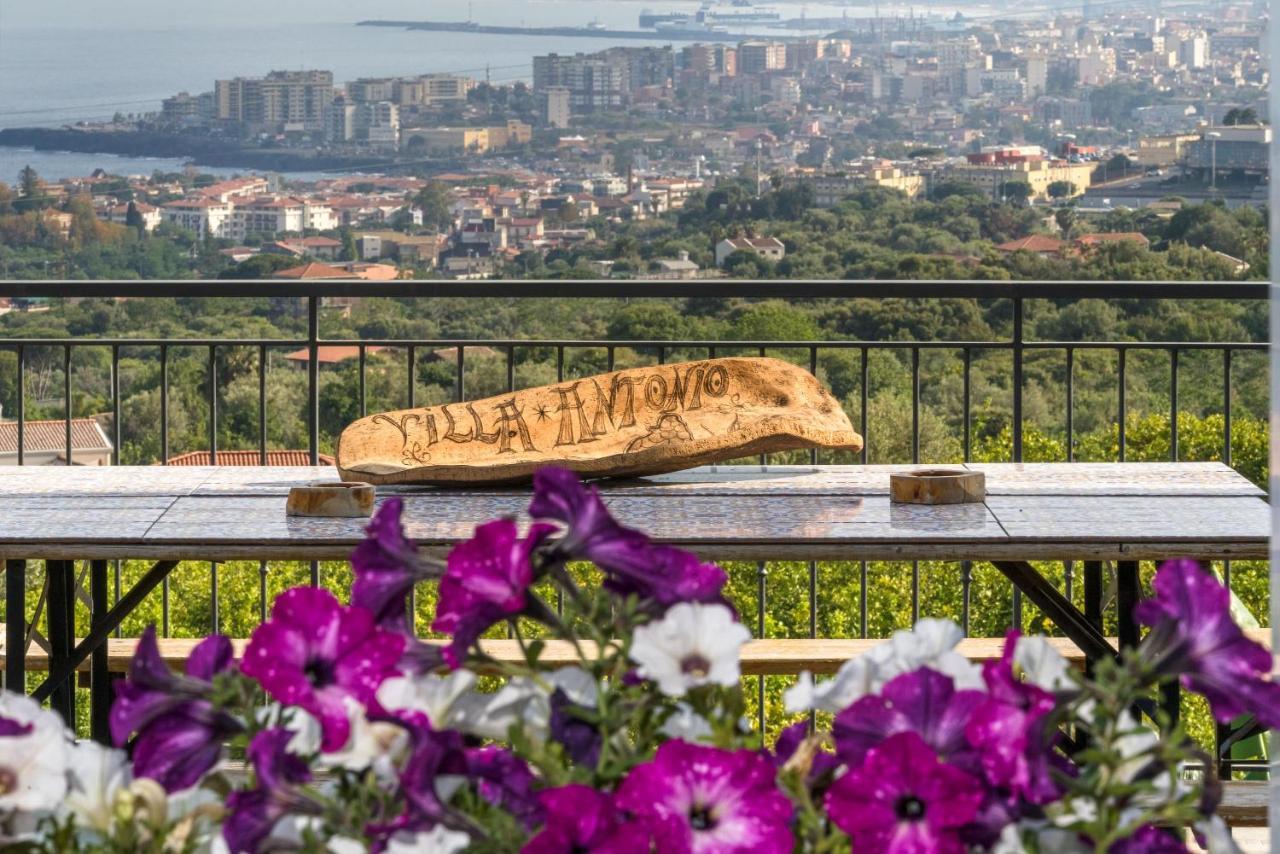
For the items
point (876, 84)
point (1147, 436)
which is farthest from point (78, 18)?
point (1147, 436)

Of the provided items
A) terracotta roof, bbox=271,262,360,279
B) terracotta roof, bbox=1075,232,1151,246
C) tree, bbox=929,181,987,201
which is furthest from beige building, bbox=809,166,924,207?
terracotta roof, bbox=271,262,360,279

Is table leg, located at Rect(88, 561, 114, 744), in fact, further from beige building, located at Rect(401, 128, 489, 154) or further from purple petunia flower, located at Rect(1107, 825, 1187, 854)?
beige building, located at Rect(401, 128, 489, 154)

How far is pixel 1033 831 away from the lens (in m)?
0.62

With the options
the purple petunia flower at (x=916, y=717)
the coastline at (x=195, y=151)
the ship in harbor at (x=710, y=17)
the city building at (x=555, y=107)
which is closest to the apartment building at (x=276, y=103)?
the coastline at (x=195, y=151)

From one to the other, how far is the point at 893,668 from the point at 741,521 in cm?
161

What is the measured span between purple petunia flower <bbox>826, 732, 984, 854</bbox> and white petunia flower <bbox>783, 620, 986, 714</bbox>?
5 cm

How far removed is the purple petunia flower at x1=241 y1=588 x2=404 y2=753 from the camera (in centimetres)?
66

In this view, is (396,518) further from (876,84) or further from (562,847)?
(876,84)

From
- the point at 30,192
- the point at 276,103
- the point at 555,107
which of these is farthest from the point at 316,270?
the point at 276,103

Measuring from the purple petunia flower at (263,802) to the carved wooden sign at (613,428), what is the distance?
1.79m

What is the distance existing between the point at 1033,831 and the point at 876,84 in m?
37.5

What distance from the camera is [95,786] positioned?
652 millimetres

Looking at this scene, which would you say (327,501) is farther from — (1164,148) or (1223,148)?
(1164,148)

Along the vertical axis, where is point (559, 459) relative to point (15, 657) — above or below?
above
